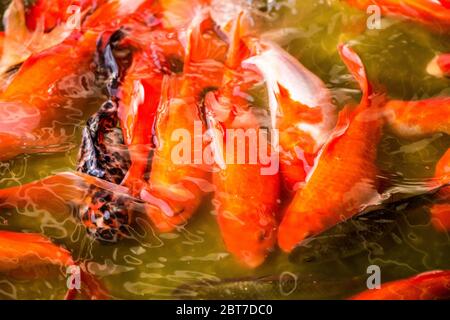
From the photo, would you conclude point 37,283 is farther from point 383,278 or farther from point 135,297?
point 383,278

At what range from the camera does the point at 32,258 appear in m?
1.12

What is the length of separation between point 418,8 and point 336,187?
0.59 metres

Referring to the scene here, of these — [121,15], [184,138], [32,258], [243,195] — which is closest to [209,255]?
[243,195]

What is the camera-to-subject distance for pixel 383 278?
3.53 ft

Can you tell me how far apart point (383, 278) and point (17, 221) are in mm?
817

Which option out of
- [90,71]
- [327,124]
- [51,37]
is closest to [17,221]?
[90,71]

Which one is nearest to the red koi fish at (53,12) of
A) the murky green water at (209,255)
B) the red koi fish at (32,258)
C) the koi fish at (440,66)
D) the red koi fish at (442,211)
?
the murky green water at (209,255)

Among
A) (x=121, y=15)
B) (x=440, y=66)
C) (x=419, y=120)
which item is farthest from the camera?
(x=121, y=15)

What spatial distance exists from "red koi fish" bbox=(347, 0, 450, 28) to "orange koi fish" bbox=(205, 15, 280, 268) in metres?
0.48

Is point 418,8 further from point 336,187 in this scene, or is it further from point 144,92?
point 144,92

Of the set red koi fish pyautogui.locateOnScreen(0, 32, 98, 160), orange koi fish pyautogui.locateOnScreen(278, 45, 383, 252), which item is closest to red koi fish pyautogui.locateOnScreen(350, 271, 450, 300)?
orange koi fish pyautogui.locateOnScreen(278, 45, 383, 252)

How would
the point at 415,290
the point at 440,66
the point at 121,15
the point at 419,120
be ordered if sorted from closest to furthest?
1. the point at 415,290
2. the point at 419,120
3. the point at 440,66
4. the point at 121,15

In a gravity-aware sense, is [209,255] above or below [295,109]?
below
